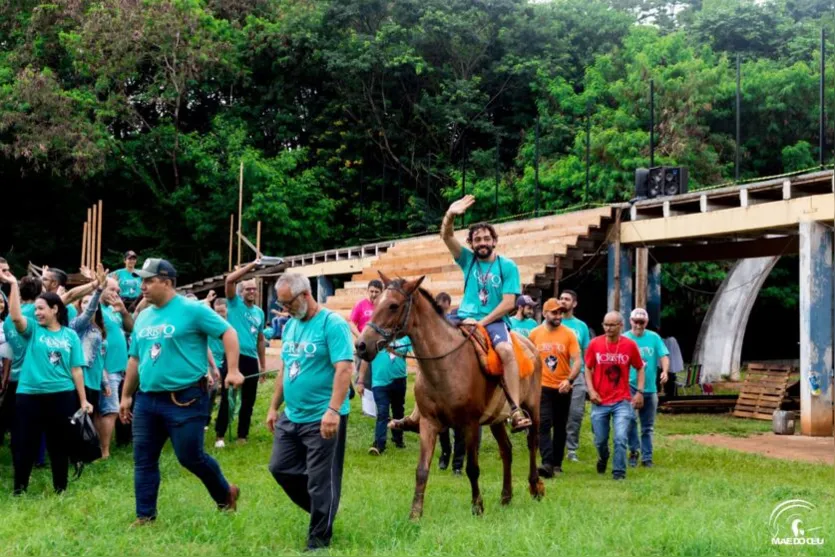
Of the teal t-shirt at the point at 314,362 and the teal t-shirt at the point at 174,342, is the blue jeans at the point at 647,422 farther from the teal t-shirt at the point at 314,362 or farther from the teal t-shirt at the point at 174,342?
the teal t-shirt at the point at 174,342

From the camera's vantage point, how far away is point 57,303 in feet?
29.3

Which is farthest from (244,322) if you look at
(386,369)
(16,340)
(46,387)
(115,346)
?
(46,387)

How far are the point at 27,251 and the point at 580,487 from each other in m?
33.2

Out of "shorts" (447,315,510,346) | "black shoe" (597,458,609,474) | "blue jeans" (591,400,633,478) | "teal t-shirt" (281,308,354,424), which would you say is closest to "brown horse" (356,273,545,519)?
"shorts" (447,315,510,346)

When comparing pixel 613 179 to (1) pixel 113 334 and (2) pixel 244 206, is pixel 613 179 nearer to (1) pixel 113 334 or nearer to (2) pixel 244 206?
(2) pixel 244 206

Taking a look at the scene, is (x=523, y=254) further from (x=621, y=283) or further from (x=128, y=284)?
(x=128, y=284)

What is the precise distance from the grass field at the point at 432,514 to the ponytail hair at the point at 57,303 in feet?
4.87

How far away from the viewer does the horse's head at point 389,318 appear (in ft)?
24.6

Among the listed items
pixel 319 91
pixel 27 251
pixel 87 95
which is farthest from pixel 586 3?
pixel 27 251

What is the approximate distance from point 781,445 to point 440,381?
9136mm

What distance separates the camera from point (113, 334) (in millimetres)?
11516

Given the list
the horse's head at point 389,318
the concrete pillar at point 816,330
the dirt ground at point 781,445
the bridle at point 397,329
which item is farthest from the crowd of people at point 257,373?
the concrete pillar at point 816,330

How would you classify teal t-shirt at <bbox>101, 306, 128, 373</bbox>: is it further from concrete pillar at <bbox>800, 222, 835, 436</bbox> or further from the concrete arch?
the concrete arch

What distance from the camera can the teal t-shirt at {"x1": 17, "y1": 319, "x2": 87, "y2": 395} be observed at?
871 centimetres
